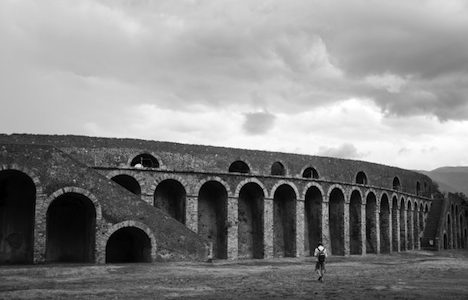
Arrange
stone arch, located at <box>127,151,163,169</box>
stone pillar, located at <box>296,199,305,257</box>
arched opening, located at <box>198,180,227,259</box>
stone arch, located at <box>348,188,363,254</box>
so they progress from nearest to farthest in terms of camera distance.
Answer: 1. stone arch, located at <box>127,151,163,169</box>
2. arched opening, located at <box>198,180,227,259</box>
3. stone pillar, located at <box>296,199,305,257</box>
4. stone arch, located at <box>348,188,363,254</box>

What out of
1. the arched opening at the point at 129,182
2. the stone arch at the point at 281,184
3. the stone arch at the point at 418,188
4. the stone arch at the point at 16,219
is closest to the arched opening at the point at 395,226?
the stone arch at the point at 418,188

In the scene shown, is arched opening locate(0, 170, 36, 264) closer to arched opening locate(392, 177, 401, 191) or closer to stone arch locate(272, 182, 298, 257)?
stone arch locate(272, 182, 298, 257)

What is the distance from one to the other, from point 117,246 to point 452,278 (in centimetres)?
1349

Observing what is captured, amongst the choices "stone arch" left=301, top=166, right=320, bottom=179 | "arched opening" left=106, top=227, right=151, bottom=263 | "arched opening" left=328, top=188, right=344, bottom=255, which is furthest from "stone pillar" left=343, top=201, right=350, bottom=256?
"arched opening" left=106, top=227, right=151, bottom=263

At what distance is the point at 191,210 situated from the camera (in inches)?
994

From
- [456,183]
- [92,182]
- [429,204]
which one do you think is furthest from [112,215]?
[456,183]

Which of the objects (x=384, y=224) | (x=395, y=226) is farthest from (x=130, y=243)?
(x=395, y=226)

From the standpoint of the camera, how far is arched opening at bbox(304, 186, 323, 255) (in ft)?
99.3

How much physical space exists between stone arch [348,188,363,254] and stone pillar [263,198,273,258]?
6709 mm

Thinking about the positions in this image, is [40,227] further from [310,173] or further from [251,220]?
[310,173]

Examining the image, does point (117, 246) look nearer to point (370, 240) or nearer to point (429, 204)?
point (370, 240)

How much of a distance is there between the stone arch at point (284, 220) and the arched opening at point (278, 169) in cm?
91

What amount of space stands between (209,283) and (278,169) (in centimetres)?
1663

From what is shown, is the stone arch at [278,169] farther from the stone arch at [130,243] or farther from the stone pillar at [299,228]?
the stone arch at [130,243]
